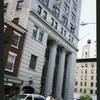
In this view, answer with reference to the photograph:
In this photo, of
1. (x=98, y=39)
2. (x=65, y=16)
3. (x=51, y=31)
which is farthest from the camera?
(x=65, y=16)

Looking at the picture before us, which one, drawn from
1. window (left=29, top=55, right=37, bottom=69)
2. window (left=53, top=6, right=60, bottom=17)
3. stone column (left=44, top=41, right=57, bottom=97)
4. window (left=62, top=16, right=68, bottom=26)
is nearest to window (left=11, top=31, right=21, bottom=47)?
window (left=29, top=55, right=37, bottom=69)

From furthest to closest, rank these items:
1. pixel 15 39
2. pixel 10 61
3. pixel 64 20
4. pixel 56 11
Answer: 1. pixel 64 20
2. pixel 56 11
3. pixel 15 39
4. pixel 10 61

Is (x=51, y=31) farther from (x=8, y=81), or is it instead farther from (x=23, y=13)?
(x=8, y=81)

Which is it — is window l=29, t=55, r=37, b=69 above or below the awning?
above

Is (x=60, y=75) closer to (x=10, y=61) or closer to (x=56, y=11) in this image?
(x=56, y=11)

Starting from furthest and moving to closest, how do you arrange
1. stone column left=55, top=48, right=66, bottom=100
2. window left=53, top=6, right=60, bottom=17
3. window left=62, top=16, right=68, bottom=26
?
1. window left=62, top=16, right=68, bottom=26
2. stone column left=55, top=48, right=66, bottom=100
3. window left=53, top=6, right=60, bottom=17

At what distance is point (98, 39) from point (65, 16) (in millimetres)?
40972

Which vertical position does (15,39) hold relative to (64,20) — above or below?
below

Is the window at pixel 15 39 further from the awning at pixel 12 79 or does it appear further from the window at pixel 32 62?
the awning at pixel 12 79

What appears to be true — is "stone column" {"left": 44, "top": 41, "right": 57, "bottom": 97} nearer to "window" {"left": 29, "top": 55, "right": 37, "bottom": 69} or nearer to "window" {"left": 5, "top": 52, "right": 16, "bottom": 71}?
"window" {"left": 29, "top": 55, "right": 37, "bottom": 69}

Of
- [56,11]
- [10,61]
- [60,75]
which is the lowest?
[10,61]

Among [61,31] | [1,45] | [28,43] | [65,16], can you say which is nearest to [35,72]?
[28,43]

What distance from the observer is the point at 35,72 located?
102 feet

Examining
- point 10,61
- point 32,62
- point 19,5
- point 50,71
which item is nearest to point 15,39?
point 10,61
